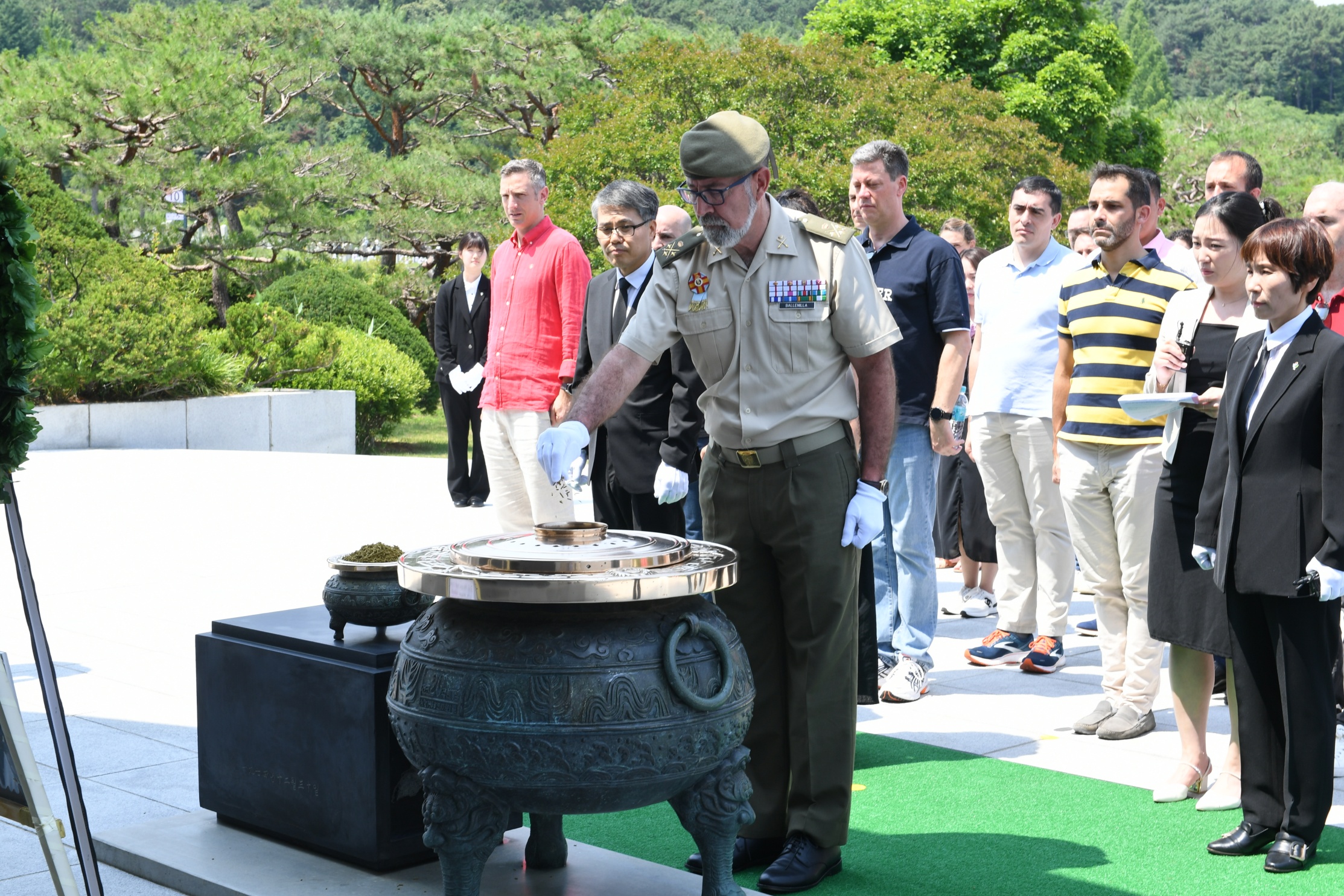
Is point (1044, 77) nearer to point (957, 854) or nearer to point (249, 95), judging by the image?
point (249, 95)

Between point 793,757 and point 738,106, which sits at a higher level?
point 738,106

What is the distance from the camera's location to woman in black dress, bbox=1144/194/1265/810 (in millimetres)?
4219

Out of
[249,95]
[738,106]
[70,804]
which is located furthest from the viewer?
[249,95]

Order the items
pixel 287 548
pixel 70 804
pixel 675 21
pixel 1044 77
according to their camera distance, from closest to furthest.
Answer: pixel 70 804 → pixel 287 548 → pixel 1044 77 → pixel 675 21

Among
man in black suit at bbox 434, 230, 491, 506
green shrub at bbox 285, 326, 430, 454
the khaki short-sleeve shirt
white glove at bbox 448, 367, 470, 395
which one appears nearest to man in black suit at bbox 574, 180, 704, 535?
the khaki short-sleeve shirt

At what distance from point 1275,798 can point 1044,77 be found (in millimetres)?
30506

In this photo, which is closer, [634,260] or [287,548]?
[634,260]

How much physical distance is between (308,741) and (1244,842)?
2698 mm

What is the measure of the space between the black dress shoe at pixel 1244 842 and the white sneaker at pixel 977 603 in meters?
3.38

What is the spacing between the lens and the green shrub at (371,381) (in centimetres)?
1736

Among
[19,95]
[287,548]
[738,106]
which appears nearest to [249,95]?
[19,95]

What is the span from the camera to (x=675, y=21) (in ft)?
202

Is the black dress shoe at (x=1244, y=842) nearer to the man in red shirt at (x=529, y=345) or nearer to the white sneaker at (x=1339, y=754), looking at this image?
the white sneaker at (x=1339, y=754)

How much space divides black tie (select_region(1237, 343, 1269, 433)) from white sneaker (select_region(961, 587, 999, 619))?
348 centimetres
